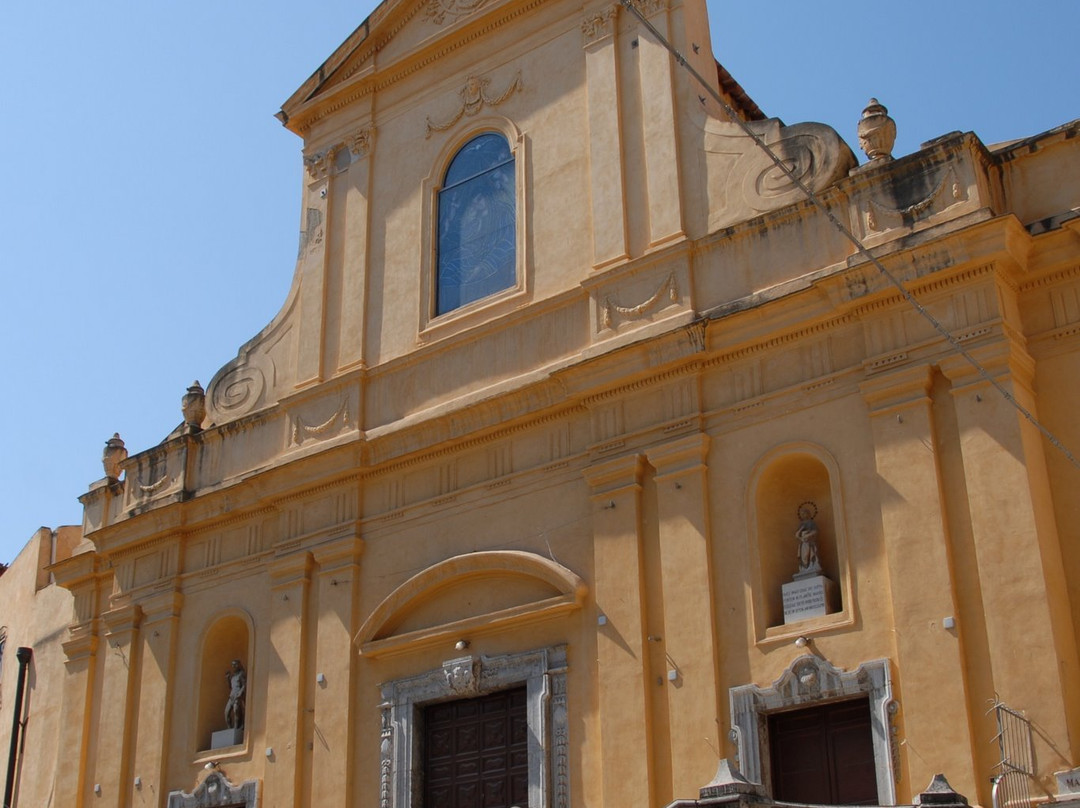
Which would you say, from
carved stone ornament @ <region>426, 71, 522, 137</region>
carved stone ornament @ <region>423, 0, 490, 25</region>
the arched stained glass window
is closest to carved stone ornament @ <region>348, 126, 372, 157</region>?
carved stone ornament @ <region>426, 71, 522, 137</region>

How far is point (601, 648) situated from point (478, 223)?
625 cm

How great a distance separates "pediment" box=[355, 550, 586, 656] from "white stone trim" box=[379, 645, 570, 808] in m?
0.39

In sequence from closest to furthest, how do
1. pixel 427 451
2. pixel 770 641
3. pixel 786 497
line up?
pixel 770 641, pixel 786 497, pixel 427 451

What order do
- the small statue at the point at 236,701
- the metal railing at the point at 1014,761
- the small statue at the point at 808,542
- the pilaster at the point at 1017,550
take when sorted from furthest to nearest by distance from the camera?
the small statue at the point at 236,701
the small statue at the point at 808,542
the pilaster at the point at 1017,550
the metal railing at the point at 1014,761

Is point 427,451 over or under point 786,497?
over

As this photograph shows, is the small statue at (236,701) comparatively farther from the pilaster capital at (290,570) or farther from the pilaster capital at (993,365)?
the pilaster capital at (993,365)

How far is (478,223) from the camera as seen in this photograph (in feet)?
61.6

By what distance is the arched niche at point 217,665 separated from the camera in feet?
61.9

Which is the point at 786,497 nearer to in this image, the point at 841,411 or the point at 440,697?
the point at 841,411

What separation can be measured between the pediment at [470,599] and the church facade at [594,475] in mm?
45

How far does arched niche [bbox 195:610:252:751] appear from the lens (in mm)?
18859

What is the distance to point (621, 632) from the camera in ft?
49.2

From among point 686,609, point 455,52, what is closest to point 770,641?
point 686,609

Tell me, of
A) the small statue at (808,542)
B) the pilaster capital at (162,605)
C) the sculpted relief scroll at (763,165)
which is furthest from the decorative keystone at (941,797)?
the pilaster capital at (162,605)
